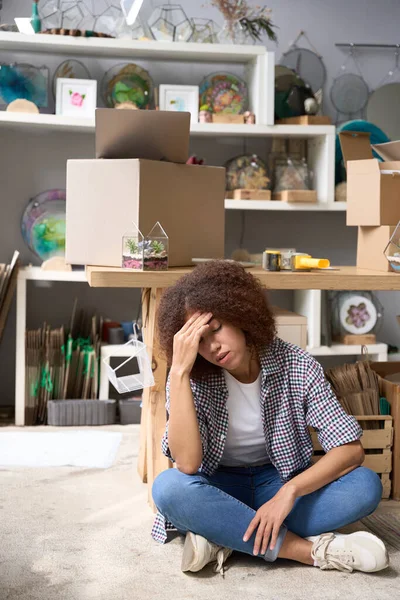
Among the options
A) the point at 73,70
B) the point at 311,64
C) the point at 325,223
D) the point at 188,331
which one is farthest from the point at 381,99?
the point at 188,331

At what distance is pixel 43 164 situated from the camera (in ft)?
13.6

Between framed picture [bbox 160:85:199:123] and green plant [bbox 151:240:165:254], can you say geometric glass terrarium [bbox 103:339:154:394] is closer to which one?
green plant [bbox 151:240:165:254]

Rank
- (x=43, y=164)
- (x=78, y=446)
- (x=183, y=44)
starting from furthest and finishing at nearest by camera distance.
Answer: (x=43, y=164) → (x=183, y=44) → (x=78, y=446)

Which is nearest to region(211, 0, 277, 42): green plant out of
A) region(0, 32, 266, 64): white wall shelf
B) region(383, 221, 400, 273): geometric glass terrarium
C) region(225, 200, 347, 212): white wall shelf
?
region(0, 32, 266, 64): white wall shelf

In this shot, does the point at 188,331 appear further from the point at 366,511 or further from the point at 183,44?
the point at 183,44

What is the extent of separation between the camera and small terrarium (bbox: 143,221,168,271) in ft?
7.74

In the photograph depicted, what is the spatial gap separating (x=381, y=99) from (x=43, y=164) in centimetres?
176

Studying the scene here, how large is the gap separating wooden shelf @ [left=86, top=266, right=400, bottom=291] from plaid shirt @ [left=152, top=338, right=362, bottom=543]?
246 millimetres

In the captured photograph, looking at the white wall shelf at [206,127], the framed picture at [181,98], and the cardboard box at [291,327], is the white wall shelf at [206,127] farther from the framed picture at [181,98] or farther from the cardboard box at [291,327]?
the cardboard box at [291,327]

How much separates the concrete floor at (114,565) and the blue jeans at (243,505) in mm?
90

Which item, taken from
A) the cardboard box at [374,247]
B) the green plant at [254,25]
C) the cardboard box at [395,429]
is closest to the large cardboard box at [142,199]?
the cardboard box at [374,247]

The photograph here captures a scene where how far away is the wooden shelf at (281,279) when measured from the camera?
7.54 feet

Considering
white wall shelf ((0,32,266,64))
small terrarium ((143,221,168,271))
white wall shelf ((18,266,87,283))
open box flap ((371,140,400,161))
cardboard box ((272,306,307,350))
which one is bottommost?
cardboard box ((272,306,307,350))

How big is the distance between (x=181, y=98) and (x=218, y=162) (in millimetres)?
428
